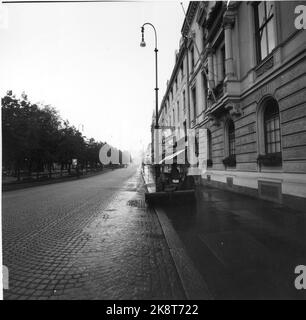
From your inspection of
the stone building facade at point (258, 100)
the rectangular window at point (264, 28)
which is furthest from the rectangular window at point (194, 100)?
the rectangular window at point (264, 28)

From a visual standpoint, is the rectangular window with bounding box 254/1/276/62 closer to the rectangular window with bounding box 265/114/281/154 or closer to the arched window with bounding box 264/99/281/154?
the arched window with bounding box 264/99/281/154

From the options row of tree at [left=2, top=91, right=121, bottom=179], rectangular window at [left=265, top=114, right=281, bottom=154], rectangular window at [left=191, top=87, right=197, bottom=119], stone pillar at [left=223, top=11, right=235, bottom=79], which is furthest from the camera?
rectangular window at [left=191, top=87, right=197, bottom=119]

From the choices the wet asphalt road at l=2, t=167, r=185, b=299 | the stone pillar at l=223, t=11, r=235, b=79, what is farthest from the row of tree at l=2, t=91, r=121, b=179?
the stone pillar at l=223, t=11, r=235, b=79

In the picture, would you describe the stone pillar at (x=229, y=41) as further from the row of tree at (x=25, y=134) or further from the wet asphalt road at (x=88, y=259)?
the row of tree at (x=25, y=134)

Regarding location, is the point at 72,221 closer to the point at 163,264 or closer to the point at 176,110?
the point at 163,264

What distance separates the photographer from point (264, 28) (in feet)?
31.5

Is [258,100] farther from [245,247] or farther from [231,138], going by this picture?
[245,247]

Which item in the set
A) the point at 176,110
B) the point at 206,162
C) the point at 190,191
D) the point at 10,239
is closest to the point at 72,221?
the point at 10,239

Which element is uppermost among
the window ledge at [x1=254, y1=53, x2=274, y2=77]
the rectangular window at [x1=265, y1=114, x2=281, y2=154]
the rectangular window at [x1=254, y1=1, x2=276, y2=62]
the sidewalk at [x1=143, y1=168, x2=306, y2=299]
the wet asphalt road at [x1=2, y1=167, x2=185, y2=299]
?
the rectangular window at [x1=254, y1=1, x2=276, y2=62]

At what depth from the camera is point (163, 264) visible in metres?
3.60

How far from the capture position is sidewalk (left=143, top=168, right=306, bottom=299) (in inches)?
113

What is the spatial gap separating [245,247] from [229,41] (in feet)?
37.7

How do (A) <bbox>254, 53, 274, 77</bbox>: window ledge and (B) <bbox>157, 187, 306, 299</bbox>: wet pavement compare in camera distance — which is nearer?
(B) <bbox>157, 187, 306, 299</bbox>: wet pavement

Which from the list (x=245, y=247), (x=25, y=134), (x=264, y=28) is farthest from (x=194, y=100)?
(x=245, y=247)
